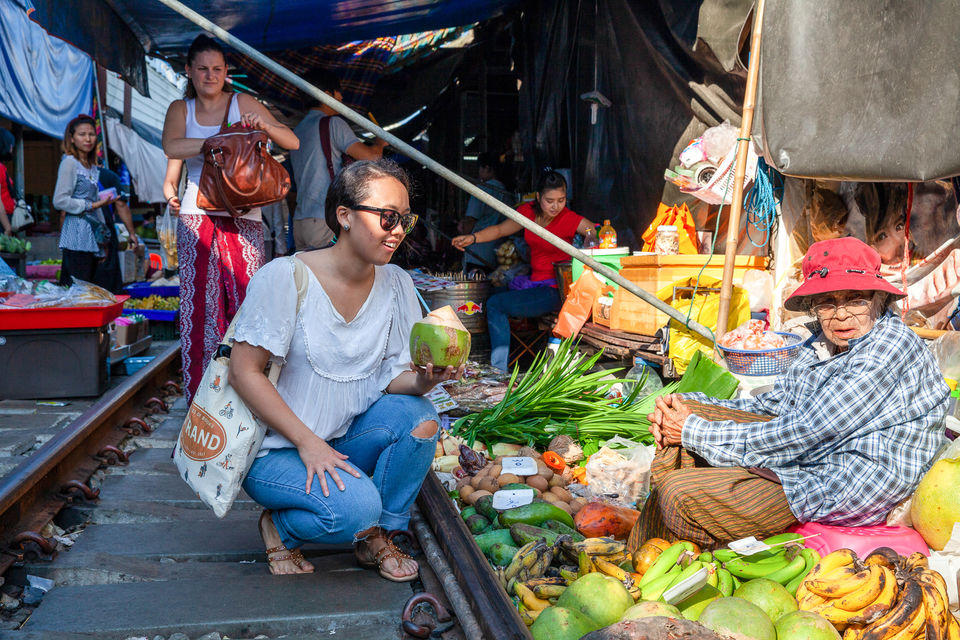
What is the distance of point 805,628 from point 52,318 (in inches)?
209

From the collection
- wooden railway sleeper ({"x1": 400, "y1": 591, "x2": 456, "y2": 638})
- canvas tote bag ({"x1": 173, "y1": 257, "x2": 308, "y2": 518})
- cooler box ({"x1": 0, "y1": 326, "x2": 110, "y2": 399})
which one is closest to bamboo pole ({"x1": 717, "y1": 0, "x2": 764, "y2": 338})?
canvas tote bag ({"x1": 173, "y1": 257, "x2": 308, "y2": 518})

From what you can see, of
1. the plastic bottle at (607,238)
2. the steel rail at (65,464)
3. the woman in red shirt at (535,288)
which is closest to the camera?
the steel rail at (65,464)

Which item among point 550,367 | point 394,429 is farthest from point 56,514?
point 550,367

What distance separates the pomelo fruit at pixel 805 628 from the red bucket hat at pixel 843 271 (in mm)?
1130


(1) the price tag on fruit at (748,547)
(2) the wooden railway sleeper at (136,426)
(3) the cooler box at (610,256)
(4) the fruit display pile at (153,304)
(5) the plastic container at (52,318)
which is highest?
(3) the cooler box at (610,256)

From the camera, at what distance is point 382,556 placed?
290 centimetres

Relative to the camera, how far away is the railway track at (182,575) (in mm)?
2418

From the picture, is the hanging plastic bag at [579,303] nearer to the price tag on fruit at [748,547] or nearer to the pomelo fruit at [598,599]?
the price tag on fruit at [748,547]

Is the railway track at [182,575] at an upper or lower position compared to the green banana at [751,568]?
lower

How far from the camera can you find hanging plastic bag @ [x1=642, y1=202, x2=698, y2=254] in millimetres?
6062

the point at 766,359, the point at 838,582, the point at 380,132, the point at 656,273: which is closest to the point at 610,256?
the point at 656,273

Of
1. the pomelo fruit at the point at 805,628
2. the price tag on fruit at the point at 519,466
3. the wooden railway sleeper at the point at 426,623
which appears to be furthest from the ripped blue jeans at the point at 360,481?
the pomelo fruit at the point at 805,628

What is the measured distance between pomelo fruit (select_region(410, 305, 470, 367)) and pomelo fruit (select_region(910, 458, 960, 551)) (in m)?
1.67

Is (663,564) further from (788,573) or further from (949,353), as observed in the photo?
(949,353)
